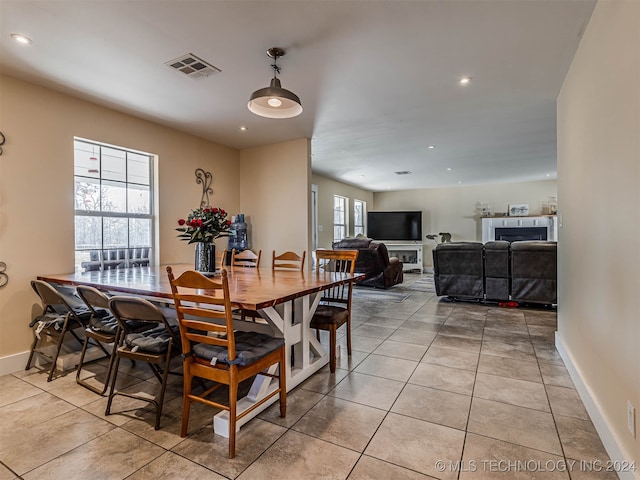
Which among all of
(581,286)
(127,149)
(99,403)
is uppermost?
(127,149)

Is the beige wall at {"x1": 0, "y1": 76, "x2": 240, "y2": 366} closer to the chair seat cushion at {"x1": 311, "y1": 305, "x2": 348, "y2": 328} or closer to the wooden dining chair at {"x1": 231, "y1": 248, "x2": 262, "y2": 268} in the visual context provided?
the wooden dining chair at {"x1": 231, "y1": 248, "x2": 262, "y2": 268}

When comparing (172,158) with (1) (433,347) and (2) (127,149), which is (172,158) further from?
(1) (433,347)

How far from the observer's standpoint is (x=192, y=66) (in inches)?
106

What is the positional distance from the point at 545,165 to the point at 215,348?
761 centimetres

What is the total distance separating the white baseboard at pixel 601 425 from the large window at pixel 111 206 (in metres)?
4.22

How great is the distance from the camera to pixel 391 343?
334 cm

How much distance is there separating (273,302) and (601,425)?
1871mm

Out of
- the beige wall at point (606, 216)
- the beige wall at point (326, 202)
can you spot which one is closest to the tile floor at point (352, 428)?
the beige wall at point (606, 216)

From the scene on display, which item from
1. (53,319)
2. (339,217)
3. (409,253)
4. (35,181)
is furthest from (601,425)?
(409,253)

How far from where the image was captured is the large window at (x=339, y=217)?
878cm

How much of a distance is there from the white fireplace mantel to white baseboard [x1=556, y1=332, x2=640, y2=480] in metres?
7.37

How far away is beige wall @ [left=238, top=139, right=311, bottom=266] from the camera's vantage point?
483 centimetres

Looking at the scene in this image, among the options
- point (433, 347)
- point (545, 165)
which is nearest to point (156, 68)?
point (433, 347)

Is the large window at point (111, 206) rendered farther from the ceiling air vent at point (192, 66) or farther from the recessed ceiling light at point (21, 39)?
the ceiling air vent at point (192, 66)
